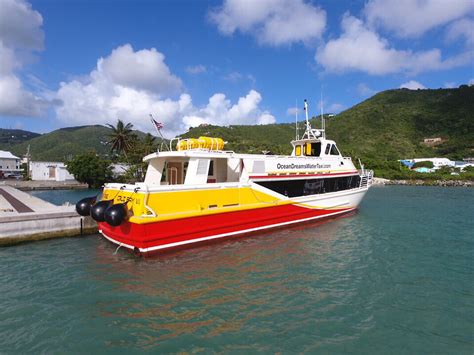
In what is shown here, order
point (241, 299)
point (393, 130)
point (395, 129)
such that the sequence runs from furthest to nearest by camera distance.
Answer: point (395, 129) < point (393, 130) < point (241, 299)

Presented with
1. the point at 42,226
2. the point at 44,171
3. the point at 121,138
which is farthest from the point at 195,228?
the point at 44,171

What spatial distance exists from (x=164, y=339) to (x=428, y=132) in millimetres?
107982

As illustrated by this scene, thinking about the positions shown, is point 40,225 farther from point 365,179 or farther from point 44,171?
point 44,171

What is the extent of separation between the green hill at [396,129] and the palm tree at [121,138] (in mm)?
35287

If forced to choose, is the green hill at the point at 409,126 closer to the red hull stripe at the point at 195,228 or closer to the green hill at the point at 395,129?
the green hill at the point at 395,129

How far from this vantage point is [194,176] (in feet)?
36.0

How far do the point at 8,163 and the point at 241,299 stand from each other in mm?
91169

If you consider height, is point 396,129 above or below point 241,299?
above

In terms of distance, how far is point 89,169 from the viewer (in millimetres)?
45219

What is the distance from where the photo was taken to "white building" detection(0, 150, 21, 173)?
75625mm

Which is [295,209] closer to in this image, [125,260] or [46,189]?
[125,260]

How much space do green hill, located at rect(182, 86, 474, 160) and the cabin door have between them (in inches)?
2550

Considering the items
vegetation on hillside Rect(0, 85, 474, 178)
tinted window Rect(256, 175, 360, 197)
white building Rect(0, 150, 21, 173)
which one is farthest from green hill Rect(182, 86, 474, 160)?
tinted window Rect(256, 175, 360, 197)

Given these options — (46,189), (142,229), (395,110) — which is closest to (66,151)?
(46,189)
